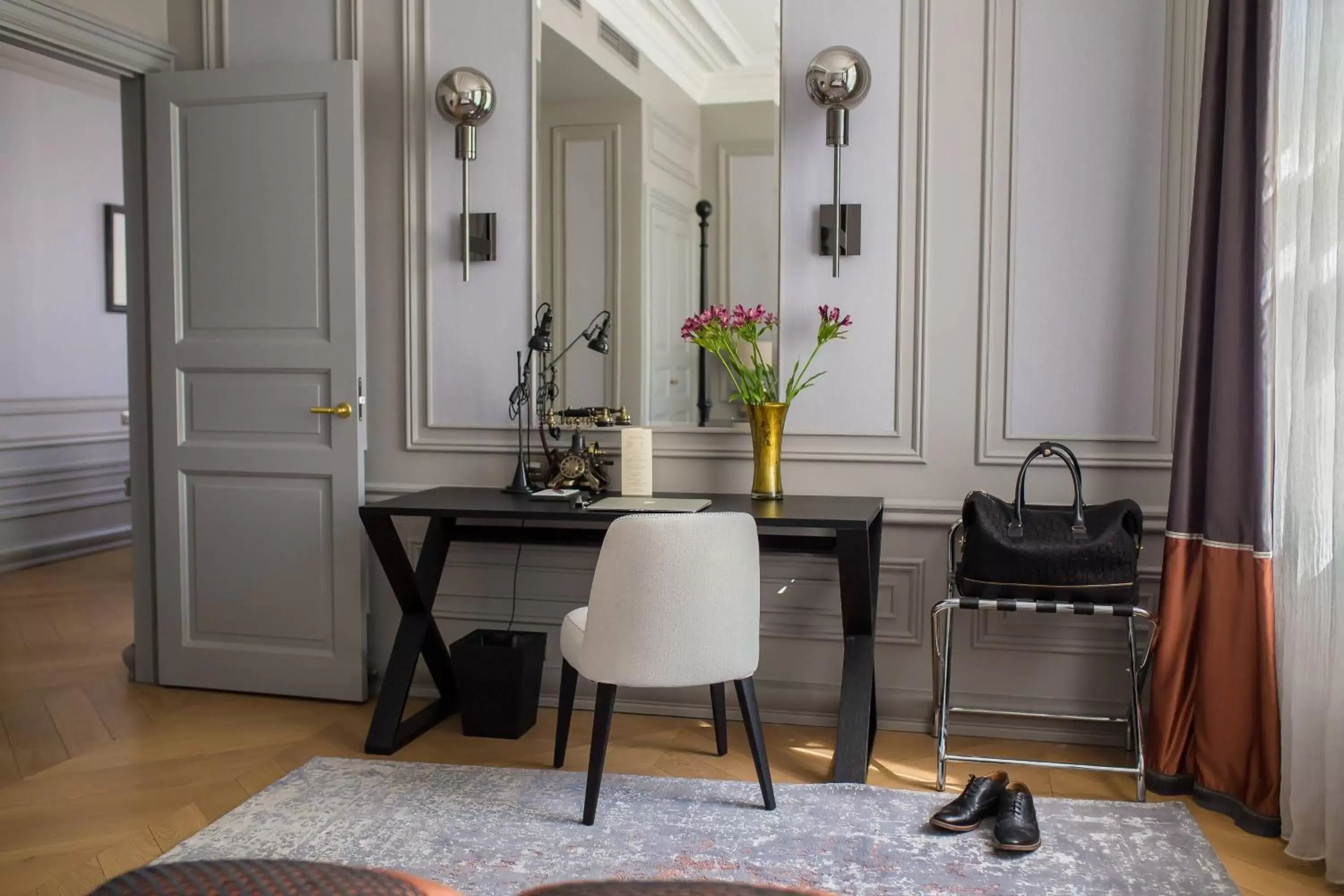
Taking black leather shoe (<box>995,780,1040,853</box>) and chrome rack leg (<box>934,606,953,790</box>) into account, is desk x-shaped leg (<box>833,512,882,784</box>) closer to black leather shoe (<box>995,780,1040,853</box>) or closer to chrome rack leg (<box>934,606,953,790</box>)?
chrome rack leg (<box>934,606,953,790</box>)

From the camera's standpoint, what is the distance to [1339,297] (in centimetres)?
239

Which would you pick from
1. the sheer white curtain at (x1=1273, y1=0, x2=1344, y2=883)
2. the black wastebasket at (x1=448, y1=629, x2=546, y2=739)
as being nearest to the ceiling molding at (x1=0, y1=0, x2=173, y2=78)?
the black wastebasket at (x1=448, y1=629, x2=546, y2=739)

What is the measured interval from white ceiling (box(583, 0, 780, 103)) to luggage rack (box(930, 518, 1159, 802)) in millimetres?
1421

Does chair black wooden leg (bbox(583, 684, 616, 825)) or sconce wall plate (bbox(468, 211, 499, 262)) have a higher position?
sconce wall plate (bbox(468, 211, 499, 262))

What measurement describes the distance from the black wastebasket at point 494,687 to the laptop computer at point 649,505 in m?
0.53

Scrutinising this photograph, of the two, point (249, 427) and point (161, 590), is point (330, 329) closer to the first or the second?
point (249, 427)

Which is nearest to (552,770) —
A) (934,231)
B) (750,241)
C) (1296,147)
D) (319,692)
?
(319,692)

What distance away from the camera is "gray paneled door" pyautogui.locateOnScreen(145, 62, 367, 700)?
11.7 feet

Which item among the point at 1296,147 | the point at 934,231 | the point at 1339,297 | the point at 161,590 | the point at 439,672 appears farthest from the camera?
the point at 161,590

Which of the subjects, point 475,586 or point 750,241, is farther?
point 475,586

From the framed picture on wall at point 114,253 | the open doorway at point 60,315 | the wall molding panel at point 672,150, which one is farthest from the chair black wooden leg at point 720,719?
the framed picture on wall at point 114,253

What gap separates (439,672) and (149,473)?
126 cm

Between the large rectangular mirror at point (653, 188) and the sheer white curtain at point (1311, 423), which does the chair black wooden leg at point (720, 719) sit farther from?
the sheer white curtain at point (1311, 423)

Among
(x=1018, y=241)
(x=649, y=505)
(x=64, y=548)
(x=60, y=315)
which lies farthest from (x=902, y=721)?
(x=60, y=315)
